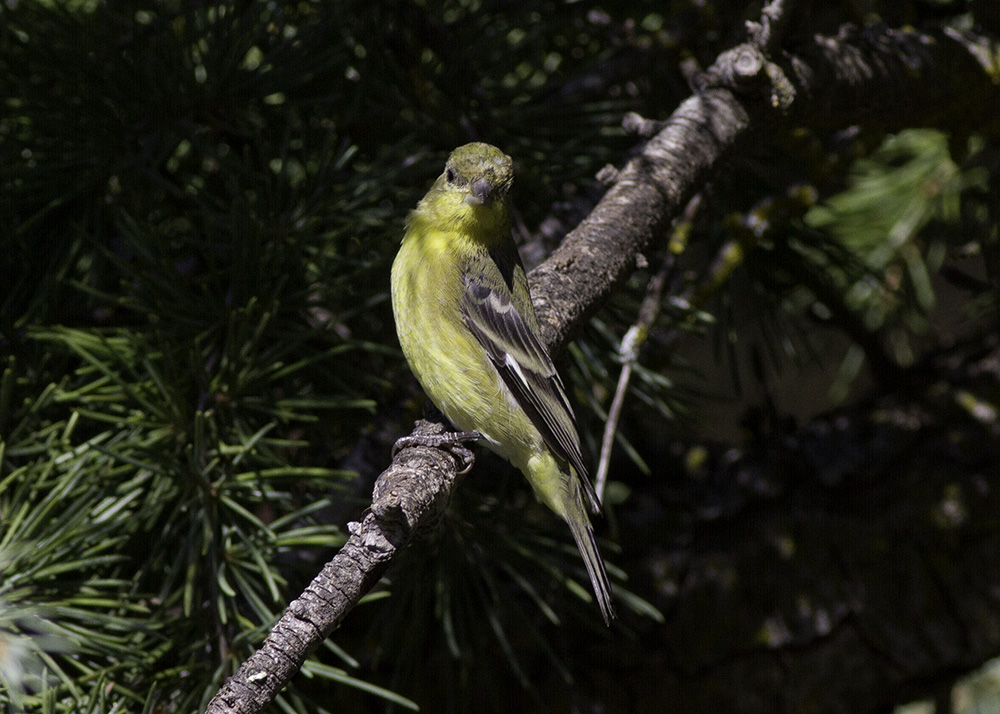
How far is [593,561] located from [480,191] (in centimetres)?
93

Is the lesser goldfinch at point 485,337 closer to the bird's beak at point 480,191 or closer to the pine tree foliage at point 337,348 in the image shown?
the bird's beak at point 480,191

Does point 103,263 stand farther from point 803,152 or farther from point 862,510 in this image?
point 862,510

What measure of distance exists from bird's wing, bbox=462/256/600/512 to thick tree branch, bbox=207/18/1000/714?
5.2 inches

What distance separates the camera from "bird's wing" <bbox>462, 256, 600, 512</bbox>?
198 cm

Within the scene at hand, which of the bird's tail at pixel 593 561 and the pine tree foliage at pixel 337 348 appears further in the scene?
the bird's tail at pixel 593 561

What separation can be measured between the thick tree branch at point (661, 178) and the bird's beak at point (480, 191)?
0.26 m

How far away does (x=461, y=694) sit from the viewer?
2.43 m

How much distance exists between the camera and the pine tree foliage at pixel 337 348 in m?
1.73

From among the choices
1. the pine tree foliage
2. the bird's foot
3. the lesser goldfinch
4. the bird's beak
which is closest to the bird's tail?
the lesser goldfinch

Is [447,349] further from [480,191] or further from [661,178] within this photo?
[661,178]

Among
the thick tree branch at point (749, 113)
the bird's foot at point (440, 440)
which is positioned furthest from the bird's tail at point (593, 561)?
the thick tree branch at point (749, 113)

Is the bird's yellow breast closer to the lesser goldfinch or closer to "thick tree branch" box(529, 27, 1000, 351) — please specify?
the lesser goldfinch

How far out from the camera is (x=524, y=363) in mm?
2070

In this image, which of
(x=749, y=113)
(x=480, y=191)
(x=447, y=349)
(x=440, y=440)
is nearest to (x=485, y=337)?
(x=447, y=349)
